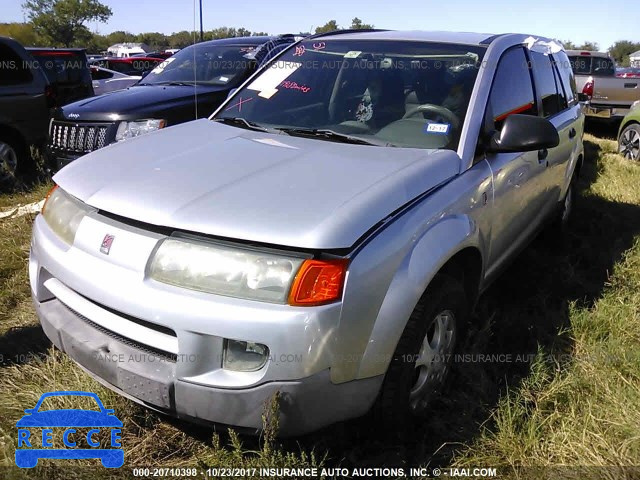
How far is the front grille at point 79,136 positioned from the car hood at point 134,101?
0.09 m

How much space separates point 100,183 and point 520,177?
89.4 inches

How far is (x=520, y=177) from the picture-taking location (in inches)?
130

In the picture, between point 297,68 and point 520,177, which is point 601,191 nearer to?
point 520,177

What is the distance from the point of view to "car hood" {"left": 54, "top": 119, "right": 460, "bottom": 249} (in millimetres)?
1984

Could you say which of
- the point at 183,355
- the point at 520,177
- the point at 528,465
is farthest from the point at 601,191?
the point at 183,355

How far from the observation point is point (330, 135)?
9.70 feet

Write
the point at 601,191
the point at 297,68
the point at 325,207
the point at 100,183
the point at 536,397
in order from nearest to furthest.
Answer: the point at 325,207 < the point at 100,183 < the point at 536,397 < the point at 297,68 < the point at 601,191

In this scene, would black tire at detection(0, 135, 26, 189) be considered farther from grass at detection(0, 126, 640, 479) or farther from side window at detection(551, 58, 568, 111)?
side window at detection(551, 58, 568, 111)

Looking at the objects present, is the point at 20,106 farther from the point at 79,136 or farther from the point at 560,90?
the point at 560,90

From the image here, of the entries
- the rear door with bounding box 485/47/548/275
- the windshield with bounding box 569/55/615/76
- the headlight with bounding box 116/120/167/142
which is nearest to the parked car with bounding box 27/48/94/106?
the headlight with bounding box 116/120/167/142

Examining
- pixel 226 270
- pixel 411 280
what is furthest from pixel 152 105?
pixel 411 280

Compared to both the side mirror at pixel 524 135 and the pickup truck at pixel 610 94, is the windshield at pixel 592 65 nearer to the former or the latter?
the pickup truck at pixel 610 94

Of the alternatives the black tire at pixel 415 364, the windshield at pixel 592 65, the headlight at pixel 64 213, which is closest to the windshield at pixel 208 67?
the headlight at pixel 64 213

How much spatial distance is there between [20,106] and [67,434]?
557 cm
